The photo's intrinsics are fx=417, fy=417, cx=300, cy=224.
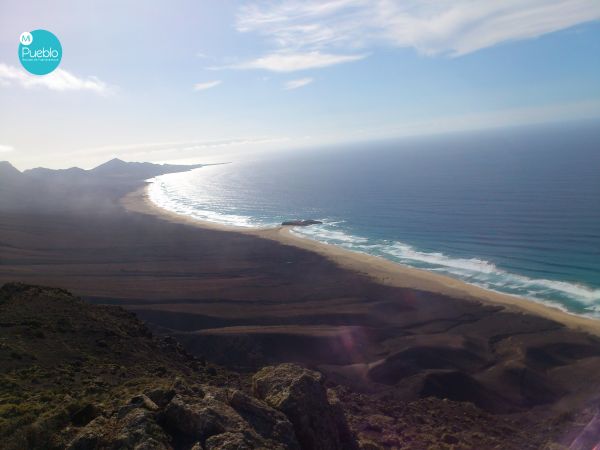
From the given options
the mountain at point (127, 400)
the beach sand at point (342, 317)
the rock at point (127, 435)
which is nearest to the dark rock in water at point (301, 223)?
the beach sand at point (342, 317)

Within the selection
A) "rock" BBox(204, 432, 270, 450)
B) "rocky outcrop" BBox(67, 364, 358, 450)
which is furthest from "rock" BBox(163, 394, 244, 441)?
"rock" BBox(204, 432, 270, 450)

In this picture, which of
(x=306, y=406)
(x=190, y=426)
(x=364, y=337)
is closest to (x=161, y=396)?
(x=190, y=426)

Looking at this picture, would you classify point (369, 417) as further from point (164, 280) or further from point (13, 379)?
point (164, 280)

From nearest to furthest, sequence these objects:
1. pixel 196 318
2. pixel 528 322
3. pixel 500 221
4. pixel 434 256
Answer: pixel 528 322
pixel 196 318
pixel 434 256
pixel 500 221

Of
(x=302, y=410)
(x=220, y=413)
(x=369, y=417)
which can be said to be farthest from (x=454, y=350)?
(x=220, y=413)

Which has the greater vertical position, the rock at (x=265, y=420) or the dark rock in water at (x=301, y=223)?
the rock at (x=265, y=420)

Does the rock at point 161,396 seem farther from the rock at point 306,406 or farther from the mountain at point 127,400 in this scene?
the rock at point 306,406

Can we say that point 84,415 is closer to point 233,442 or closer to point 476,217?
point 233,442
